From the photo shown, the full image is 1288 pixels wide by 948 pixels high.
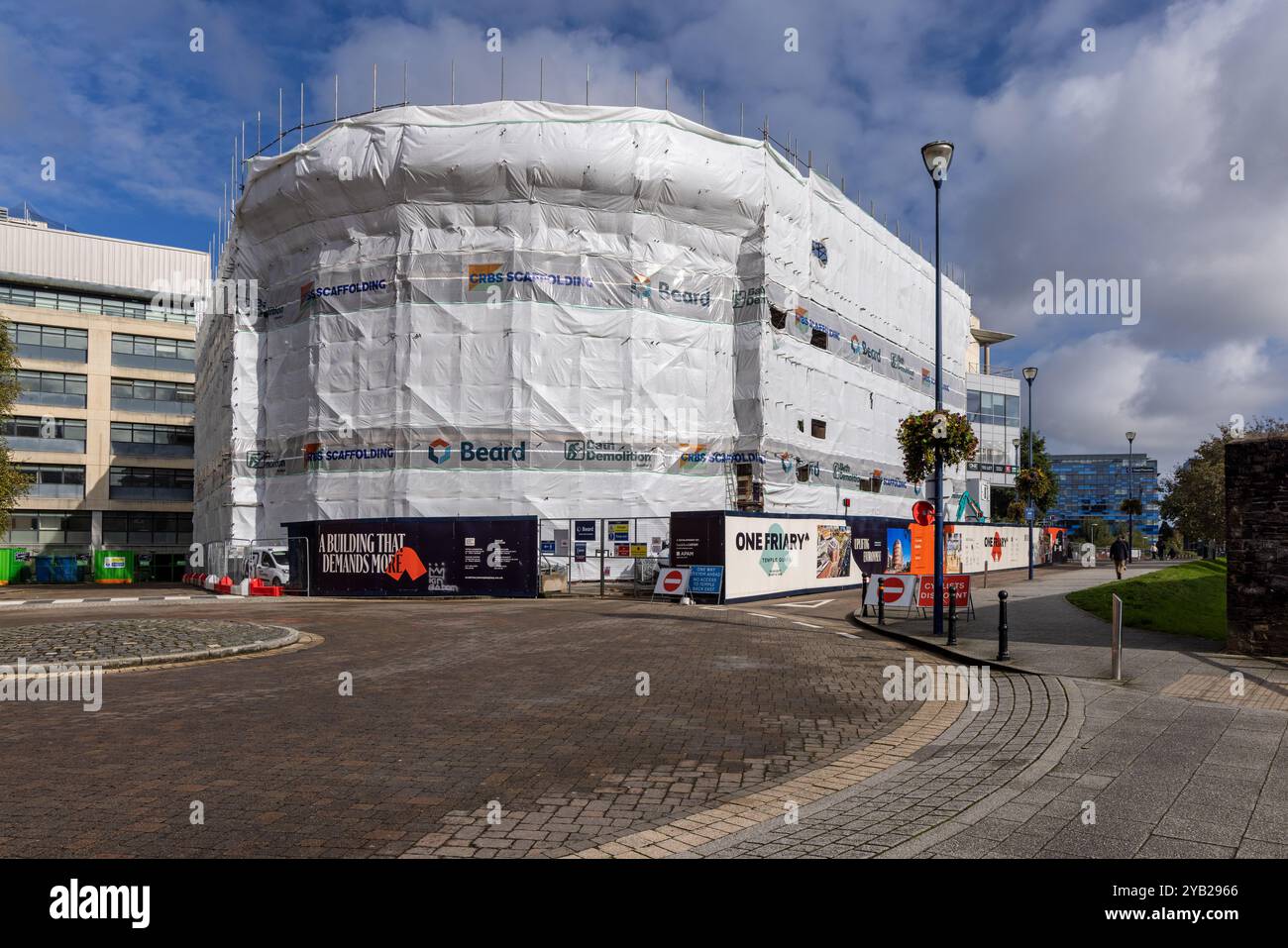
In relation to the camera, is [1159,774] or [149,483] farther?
[149,483]

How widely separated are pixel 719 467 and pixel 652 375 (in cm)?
492

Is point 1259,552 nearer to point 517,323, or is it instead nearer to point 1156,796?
point 1156,796

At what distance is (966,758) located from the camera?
22.0ft

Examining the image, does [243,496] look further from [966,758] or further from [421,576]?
[966,758]

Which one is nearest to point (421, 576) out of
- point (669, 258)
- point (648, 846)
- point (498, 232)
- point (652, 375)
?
point (652, 375)

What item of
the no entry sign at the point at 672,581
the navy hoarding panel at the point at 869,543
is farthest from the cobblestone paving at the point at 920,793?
the navy hoarding panel at the point at 869,543

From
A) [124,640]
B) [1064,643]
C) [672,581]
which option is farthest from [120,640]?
[1064,643]

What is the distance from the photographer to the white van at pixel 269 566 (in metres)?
31.0

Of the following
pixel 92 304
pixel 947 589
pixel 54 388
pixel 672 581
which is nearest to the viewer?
pixel 947 589

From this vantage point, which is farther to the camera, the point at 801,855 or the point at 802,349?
the point at 802,349

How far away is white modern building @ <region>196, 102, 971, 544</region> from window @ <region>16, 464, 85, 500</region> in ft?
80.9

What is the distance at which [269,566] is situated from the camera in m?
31.5

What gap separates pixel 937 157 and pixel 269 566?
26660 mm
